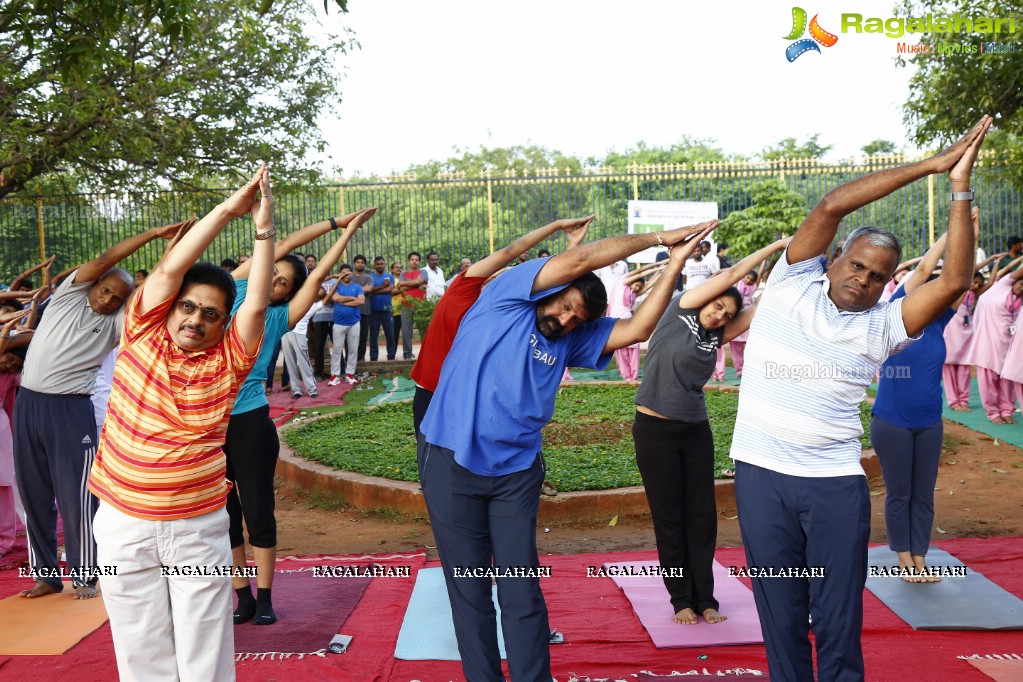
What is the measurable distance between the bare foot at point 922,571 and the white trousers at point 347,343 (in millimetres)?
10471

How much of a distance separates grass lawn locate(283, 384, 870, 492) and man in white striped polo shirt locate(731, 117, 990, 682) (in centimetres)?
419

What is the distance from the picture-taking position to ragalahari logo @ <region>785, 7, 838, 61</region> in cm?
1404

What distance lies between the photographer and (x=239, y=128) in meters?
15.3

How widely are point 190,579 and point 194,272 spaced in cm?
106

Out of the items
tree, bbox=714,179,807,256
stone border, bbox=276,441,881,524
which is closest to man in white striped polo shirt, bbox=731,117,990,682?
stone border, bbox=276,441,881,524

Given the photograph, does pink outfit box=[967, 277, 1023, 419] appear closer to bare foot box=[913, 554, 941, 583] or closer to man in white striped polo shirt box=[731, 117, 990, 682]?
bare foot box=[913, 554, 941, 583]

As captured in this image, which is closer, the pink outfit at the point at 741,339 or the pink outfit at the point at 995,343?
the pink outfit at the point at 995,343

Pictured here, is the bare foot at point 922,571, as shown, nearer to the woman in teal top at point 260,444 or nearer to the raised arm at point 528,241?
the raised arm at point 528,241

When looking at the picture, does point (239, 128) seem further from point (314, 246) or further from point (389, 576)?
point (389, 576)

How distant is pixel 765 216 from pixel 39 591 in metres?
16.7

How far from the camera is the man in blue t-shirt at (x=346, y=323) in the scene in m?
14.9

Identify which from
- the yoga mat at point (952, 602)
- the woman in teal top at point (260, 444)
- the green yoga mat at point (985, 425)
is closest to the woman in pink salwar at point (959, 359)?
the green yoga mat at point (985, 425)

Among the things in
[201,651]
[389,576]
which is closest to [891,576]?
[389,576]

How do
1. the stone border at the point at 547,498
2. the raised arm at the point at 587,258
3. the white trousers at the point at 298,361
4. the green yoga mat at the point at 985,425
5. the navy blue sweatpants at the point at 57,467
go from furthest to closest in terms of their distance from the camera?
the white trousers at the point at 298,361, the green yoga mat at the point at 985,425, the stone border at the point at 547,498, the navy blue sweatpants at the point at 57,467, the raised arm at the point at 587,258
